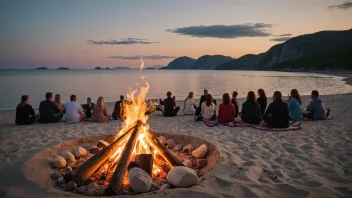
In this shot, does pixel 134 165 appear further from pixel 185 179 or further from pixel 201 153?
pixel 201 153

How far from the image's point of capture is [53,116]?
439 inches

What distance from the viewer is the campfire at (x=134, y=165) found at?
444cm

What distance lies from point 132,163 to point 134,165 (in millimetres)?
71

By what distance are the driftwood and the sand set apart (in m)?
0.63

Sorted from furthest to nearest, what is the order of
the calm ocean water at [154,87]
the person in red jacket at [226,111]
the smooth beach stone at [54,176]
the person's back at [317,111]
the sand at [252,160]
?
1. the calm ocean water at [154,87]
2. the person's back at [317,111]
3. the person in red jacket at [226,111]
4. the smooth beach stone at [54,176]
5. the sand at [252,160]


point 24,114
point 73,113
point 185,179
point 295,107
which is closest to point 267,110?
point 295,107

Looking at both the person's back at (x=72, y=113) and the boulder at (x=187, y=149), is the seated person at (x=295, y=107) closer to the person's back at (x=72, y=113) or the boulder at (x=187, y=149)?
the boulder at (x=187, y=149)

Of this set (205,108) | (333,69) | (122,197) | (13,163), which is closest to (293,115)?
(205,108)

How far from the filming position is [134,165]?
16.5ft

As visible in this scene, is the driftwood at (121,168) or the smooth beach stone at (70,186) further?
the smooth beach stone at (70,186)

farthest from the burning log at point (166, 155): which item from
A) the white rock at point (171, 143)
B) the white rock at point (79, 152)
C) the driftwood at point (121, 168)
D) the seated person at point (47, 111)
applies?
the seated person at point (47, 111)

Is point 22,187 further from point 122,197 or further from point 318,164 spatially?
point 318,164

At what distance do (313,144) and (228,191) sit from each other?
4.30 meters

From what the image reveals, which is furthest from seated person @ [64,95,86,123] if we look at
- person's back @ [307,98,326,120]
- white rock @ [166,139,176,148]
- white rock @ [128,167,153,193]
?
person's back @ [307,98,326,120]
